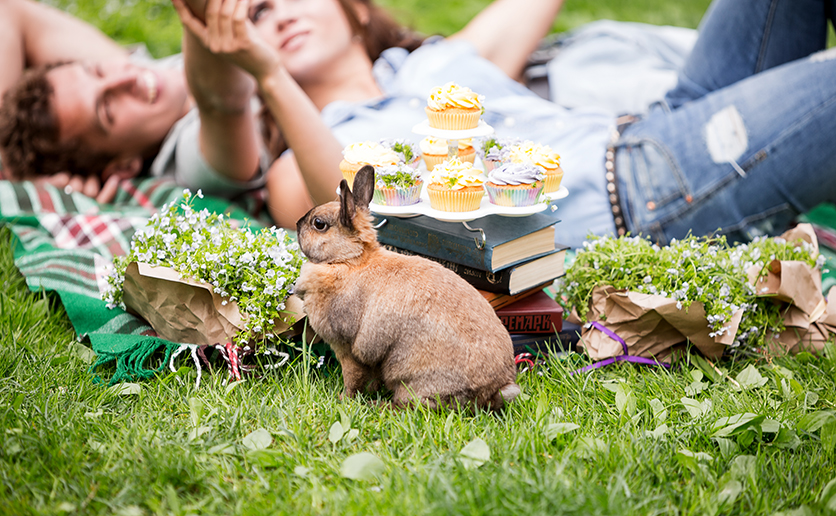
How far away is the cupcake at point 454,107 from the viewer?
66.2 inches

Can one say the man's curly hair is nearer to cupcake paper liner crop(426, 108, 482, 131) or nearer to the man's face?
the man's face

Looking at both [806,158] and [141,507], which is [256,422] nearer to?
[141,507]

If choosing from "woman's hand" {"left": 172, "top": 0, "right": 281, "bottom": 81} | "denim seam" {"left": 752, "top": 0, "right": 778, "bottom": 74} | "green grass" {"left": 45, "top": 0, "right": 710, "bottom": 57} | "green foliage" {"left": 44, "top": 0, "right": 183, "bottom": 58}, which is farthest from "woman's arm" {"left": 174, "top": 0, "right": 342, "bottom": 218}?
"green foliage" {"left": 44, "top": 0, "right": 183, "bottom": 58}

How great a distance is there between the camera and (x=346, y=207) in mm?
1511

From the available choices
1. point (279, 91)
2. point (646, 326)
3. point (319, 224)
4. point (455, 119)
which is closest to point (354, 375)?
point (319, 224)

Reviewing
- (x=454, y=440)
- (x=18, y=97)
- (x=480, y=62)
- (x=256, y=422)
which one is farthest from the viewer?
(x=480, y=62)

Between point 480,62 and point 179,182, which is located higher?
point 480,62

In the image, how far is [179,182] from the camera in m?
3.39

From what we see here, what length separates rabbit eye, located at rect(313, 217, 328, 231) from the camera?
1585 millimetres

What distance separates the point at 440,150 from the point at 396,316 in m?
0.57

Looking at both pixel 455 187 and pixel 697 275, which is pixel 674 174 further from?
pixel 455 187

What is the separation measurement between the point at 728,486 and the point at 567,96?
9.76ft

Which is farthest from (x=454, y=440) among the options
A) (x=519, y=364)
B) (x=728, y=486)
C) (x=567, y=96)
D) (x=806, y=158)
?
(x=567, y=96)

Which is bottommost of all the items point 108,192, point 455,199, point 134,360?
point 108,192
